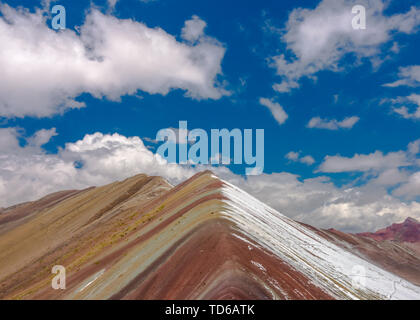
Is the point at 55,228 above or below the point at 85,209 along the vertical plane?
below

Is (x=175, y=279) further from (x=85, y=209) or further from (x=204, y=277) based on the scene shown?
(x=85, y=209)

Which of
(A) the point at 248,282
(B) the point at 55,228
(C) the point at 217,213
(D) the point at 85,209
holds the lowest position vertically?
(A) the point at 248,282

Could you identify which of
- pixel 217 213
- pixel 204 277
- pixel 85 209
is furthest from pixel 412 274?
pixel 204 277

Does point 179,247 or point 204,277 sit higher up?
point 179,247

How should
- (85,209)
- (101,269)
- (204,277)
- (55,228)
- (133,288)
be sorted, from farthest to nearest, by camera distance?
(85,209), (55,228), (101,269), (133,288), (204,277)

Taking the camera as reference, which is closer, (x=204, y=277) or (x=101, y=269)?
(x=204, y=277)
